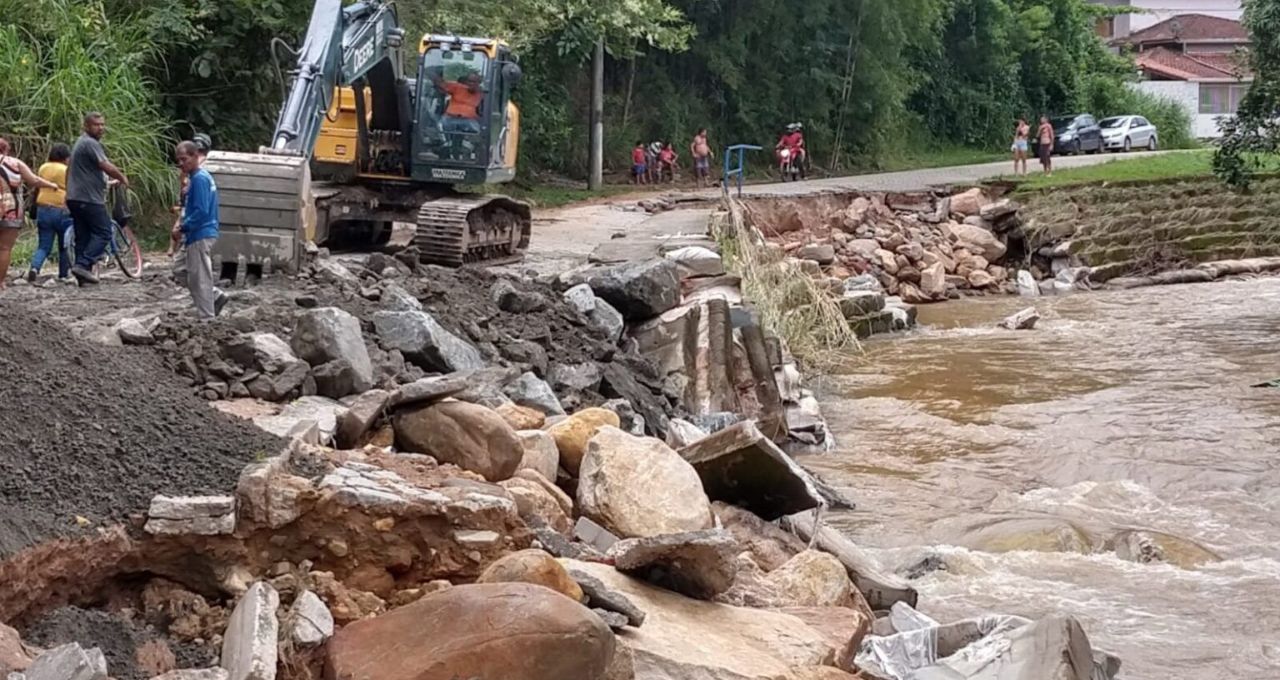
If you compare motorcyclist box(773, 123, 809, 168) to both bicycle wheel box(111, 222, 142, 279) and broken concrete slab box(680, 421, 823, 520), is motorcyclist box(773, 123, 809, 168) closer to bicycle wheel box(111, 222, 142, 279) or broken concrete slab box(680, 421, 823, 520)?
bicycle wheel box(111, 222, 142, 279)

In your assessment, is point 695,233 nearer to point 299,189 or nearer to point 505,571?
point 299,189

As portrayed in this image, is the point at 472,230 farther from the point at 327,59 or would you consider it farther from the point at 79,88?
the point at 79,88

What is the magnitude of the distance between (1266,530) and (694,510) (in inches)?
185

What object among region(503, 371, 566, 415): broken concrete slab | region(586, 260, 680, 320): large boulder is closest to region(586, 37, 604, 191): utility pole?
region(586, 260, 680, 320): large boulder

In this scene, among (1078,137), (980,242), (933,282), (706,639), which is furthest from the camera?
(1078,137)

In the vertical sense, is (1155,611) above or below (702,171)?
below

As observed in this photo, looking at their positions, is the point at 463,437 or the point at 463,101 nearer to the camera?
the point at 463,437

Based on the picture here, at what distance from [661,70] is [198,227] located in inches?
1019

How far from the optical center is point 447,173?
14.8m

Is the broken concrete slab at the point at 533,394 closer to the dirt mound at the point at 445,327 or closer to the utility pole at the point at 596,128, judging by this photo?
the dirt mound at the point at 445,327

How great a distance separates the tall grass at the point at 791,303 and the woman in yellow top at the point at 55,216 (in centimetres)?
655

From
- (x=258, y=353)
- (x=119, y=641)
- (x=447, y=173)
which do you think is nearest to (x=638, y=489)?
(x=258, y=353)

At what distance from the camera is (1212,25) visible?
58.2 meters

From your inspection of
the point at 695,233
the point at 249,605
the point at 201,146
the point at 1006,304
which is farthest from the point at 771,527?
the point at 1006,304
